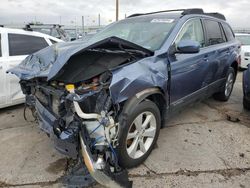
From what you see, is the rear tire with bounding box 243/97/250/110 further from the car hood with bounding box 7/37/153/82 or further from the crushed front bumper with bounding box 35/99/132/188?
the crushed front bumper with bounding box 35/99/132/188

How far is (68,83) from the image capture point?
A: 259cm

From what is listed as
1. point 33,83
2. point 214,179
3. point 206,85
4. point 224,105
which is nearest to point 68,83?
point 33,83

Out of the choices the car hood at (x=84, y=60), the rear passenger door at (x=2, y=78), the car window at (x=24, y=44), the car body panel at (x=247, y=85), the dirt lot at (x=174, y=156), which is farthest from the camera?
the car window at (x=24, y=44)

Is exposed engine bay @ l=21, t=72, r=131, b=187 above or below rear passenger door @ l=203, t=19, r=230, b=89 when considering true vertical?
below

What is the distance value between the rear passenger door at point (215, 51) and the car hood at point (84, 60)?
178 cm

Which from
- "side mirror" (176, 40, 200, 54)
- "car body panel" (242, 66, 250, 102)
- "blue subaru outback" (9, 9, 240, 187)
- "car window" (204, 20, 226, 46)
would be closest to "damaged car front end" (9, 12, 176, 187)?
"blue subaru outback" (9, 9, 240, 187)

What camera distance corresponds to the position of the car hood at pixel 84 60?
2586 millimetres

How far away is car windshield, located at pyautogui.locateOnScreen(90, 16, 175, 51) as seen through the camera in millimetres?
3369

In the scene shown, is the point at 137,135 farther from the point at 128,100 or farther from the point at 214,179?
the point at 214,179

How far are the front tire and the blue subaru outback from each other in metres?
0.01

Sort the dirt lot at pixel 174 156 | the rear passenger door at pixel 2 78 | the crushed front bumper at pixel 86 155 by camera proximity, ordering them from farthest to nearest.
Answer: the rear passenger door at pixel 2 78 < the dirt lot at pixel 174 156 < the crushed front bumper at pixel 86 155

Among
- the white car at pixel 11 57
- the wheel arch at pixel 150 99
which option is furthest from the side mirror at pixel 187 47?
the white car at pixel 11 57

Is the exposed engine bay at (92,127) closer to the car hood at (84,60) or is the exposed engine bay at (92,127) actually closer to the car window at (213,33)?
the car hood at (84,60)

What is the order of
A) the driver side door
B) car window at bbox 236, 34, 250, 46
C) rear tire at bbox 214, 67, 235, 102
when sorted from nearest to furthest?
the driver side door < rear tire at bbox 214, 67, 235, 102 < car window at bbox 236, 34, 250, 46
